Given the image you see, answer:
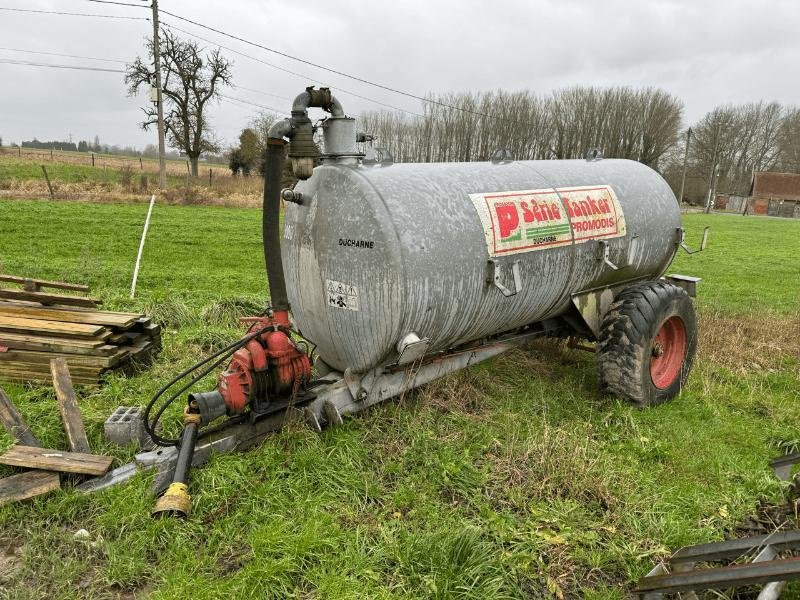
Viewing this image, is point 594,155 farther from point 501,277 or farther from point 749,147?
point 749,147

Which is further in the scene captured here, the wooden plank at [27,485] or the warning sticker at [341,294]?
the warning sticker at [341,294]

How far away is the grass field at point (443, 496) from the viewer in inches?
107

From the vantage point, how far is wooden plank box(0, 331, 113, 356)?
4457 mm

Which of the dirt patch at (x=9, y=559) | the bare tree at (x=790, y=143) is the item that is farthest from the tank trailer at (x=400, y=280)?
the bare tree at (x=790, y=143)

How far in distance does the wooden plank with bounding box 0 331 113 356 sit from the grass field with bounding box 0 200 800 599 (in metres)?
0.32

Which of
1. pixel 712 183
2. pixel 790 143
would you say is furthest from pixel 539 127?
pixel 790 143

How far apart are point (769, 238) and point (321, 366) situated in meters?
26.9

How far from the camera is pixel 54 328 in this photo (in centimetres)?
458

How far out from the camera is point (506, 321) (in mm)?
4316

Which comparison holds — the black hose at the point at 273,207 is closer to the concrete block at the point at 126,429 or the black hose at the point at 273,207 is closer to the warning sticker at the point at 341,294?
the warning sticker at the point at 341,294

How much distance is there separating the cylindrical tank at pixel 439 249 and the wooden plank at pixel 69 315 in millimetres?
1783

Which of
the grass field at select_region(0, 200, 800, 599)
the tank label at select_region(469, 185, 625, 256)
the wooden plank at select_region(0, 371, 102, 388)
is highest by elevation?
the tank label at select_region(469, 185, 625, 256)

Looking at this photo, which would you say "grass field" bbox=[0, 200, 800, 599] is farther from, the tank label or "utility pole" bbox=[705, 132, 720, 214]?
"utility pole" bbox=[705, 132, 720, 214]

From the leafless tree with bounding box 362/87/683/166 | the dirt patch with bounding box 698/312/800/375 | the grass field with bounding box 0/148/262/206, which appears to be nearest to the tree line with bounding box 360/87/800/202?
the leafless tree with bounding box 362/87/683/166
